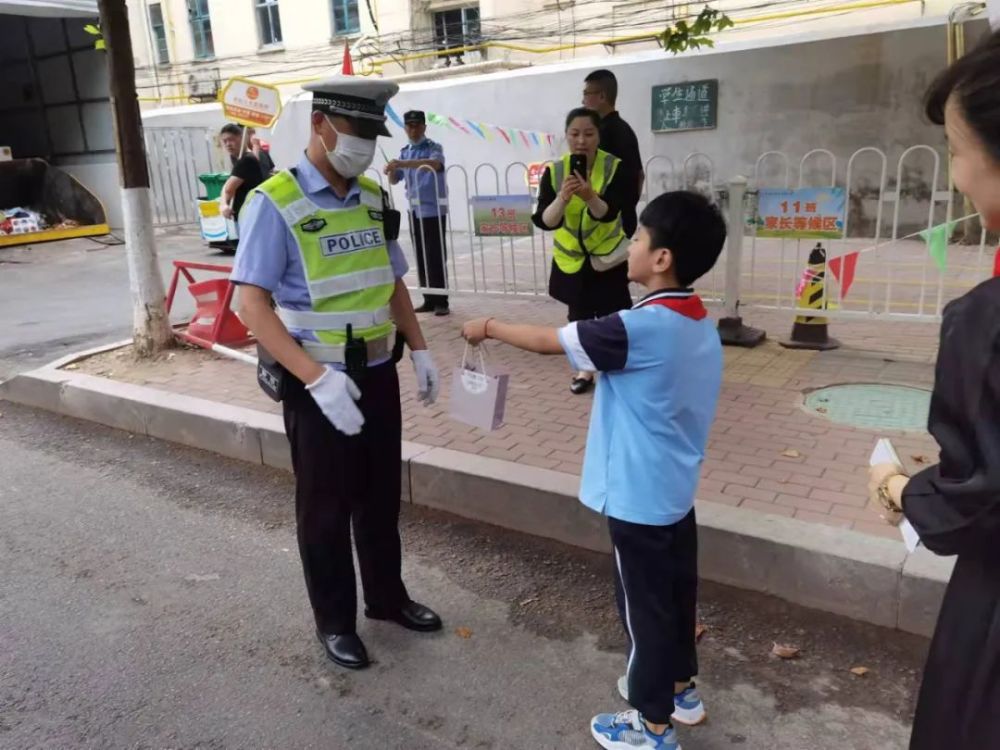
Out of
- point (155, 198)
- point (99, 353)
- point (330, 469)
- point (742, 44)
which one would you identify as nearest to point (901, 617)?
point (330, 469)

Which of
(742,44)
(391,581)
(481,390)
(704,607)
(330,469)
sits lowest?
(704,607)

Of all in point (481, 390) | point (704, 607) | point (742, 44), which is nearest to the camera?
point (481, 390)

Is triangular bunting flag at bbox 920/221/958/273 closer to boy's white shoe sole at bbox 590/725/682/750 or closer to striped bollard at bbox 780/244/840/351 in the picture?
striped bollard at bbox 780/244/840/351

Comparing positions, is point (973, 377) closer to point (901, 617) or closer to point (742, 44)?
point (901, 617)

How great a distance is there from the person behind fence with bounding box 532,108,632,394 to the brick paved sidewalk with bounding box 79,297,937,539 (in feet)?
2.03

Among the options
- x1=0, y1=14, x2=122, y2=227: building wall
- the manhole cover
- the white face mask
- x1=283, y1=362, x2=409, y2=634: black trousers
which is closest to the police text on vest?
A: the white face mask

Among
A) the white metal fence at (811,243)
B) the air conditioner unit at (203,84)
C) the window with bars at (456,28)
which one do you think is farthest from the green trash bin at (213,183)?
the air conditioner unit at (203,84)

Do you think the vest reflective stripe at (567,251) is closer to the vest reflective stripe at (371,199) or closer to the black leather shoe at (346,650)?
the vest reflective stripe at (371,199)

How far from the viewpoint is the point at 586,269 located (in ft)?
15.8

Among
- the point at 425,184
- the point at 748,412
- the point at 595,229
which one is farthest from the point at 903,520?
the point at 425,184

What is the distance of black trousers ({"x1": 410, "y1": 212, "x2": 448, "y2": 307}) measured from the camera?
759 cm

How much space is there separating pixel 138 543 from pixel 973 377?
12.1 feet

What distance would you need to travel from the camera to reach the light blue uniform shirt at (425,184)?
7441mm

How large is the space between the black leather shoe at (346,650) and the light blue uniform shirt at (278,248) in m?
1.08
